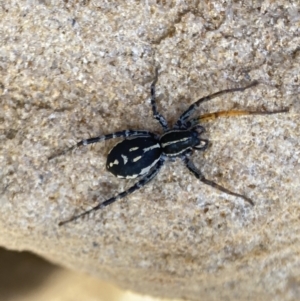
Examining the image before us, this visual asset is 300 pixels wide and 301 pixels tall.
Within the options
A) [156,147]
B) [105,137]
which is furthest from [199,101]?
[105,137]

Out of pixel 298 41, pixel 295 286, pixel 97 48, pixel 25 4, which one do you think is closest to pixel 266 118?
pixel 298 41

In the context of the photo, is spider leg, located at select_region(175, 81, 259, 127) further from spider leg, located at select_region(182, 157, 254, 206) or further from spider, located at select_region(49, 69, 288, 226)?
spider leg, located at select_region(182, 157, 254, 206)

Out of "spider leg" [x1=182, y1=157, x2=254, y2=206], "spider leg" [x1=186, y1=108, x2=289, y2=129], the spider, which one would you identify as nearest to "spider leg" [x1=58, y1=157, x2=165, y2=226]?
the spider

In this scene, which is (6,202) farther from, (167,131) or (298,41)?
(298,41)

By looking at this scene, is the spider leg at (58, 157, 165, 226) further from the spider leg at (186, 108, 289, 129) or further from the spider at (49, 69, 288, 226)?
the spider leg at (186, 108, 289, 129)

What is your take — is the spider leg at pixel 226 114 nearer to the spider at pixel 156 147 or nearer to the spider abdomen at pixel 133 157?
the spider at pixel 156 147

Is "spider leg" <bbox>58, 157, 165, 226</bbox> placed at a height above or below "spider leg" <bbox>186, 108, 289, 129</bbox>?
below

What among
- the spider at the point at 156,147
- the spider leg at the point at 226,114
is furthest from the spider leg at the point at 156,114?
the spider leg at the point at 226,114

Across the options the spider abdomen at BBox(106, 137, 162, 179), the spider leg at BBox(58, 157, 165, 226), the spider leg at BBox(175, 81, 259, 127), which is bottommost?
the spider leg at BBox(58, 157, 165, 226)
